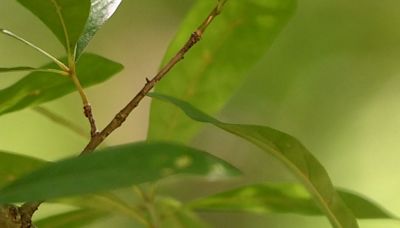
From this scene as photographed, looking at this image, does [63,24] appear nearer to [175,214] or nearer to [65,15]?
[65,15]

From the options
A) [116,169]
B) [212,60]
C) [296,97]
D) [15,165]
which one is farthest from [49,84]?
[296,97]

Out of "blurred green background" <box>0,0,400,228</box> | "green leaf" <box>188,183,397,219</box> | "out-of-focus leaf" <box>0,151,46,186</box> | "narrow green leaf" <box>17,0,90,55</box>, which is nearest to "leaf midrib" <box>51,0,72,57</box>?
"narrow green leaf" <box>17,0,90,55</box>

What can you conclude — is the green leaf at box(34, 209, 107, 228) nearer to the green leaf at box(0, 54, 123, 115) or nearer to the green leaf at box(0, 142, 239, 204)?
the green leaf at box(0, 54, 123, 115)

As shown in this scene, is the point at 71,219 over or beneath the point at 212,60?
beneath

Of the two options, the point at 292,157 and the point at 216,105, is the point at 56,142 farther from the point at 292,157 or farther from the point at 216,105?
the point at 292,157

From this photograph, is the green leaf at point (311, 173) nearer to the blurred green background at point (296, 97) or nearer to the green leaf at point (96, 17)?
the green leaf at point (96, 17)

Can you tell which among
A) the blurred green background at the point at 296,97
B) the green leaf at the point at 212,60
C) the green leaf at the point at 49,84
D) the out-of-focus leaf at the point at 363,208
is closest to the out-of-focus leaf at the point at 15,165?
the green leaf at the point at 49,84
